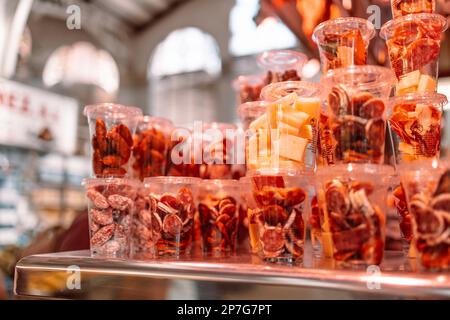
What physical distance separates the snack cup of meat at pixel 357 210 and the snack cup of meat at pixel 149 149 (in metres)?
0.69

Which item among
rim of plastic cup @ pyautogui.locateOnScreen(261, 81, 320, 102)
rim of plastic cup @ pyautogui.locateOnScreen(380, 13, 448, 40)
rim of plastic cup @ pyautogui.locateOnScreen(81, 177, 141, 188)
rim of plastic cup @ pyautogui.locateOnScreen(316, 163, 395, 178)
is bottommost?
rim of plastic cup @ pyautogui.locateOnScreen(81, 177, 141, 188)

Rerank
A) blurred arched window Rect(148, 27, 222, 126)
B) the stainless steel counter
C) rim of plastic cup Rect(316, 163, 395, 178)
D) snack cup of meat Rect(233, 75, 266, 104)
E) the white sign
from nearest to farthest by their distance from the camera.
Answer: the stainless steel counter → rim of plastic cup Rect(316, 163, 395, 178) → snack cup of meat Rect(233, 75, 266, 104) → the white sign → blurred arched window Rect(148, 27, 222, 126)

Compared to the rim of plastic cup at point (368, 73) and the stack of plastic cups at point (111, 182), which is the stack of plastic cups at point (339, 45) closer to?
the rim of plastic cup at point (368, 73)

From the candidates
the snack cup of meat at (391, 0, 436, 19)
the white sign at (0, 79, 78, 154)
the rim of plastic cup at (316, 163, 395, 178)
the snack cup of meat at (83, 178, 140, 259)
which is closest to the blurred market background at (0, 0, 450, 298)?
the white sign at (0, 79, 78, 154)

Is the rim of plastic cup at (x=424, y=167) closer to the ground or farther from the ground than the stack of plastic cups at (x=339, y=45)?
closer to the ground

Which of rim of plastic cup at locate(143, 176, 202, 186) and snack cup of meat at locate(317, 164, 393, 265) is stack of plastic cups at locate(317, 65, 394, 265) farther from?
rim of plastic cup at locate(143, 176, 202, 186)

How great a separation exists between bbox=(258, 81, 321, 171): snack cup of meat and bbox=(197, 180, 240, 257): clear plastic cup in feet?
0.60

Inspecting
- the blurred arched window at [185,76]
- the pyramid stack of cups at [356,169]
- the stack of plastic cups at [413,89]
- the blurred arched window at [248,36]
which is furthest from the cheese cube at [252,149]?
the blurred arched window at [185,76]

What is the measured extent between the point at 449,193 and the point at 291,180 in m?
0.31

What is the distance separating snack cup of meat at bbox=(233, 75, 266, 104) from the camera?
153 cm

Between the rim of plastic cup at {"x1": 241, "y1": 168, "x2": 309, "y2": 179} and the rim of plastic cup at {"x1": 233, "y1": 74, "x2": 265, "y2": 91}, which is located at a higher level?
the rim of plastic cup at {"x1": 233, "y1": 74, "x2": 265, "y2": 91}

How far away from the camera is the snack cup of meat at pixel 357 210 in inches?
32.6

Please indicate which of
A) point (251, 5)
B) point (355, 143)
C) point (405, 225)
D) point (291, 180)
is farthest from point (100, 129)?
point (251, 5)

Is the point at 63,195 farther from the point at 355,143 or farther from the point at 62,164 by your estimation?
the point at 355,143
